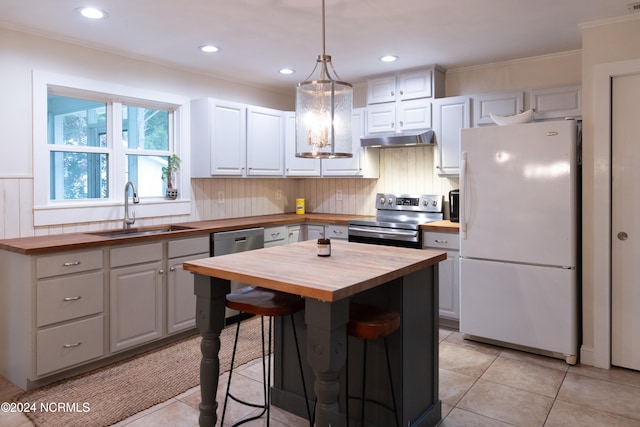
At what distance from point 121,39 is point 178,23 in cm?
61

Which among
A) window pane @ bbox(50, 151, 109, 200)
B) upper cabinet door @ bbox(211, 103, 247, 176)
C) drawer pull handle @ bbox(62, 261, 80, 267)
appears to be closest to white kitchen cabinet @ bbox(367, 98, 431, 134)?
upper cabinet door @ bbox(211, 103, 247, 176)

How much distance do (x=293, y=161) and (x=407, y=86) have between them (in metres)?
1.43

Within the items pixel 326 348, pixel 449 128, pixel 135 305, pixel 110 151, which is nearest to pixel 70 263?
pixel 135 305

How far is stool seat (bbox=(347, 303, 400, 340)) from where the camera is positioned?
73.6 inches

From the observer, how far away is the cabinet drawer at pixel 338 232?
4430mm

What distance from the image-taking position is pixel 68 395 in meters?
2.68

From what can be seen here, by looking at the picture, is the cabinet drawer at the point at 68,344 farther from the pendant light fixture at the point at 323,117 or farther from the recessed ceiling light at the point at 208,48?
the recessed ceiling light at the point at 208,48

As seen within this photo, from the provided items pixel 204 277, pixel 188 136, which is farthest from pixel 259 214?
pixel 204 277

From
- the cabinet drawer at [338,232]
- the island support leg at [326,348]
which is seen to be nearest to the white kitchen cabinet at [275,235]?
the cabinet drawer at [338,232]

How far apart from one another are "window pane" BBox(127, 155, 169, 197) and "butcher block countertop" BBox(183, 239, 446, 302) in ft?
A: 6.65

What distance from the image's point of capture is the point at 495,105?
3.84 meters

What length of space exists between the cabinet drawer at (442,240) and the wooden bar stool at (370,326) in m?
1.82

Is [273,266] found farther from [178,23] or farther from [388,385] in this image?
[178,23]

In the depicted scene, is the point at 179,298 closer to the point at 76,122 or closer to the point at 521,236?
the point at 76,122
